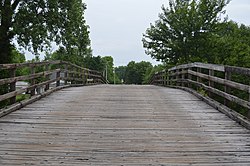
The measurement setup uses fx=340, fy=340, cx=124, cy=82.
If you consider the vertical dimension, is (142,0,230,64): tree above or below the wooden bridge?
above

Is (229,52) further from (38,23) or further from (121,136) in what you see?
(121,136)

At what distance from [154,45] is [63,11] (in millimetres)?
6650

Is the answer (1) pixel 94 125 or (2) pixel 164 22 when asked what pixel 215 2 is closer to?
(2) pixel 164 22

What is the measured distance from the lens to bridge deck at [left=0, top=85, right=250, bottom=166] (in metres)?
3.96

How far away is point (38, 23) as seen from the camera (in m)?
17.4

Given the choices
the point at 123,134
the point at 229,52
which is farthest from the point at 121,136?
the point at 229,52

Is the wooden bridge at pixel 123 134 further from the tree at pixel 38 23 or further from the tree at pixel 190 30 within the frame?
the tree at pixel 190 30

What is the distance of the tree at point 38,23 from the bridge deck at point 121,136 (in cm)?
1020

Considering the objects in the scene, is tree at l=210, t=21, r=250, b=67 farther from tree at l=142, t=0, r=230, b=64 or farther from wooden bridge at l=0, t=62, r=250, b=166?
wooden bridge at l=0, t=62, r=250, b=166

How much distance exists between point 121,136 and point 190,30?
15.9 meters

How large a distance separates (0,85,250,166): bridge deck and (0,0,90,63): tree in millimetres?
10205

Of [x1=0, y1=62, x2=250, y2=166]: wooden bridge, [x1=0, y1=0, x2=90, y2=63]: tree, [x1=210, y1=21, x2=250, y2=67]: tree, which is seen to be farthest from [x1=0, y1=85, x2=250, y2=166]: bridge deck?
[x1=210, y1=21, x2=250, y2=67]: tree

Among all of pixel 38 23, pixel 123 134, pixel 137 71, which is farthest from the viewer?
pixel 137 71

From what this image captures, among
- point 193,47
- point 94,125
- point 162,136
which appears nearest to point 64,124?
point 94,125
